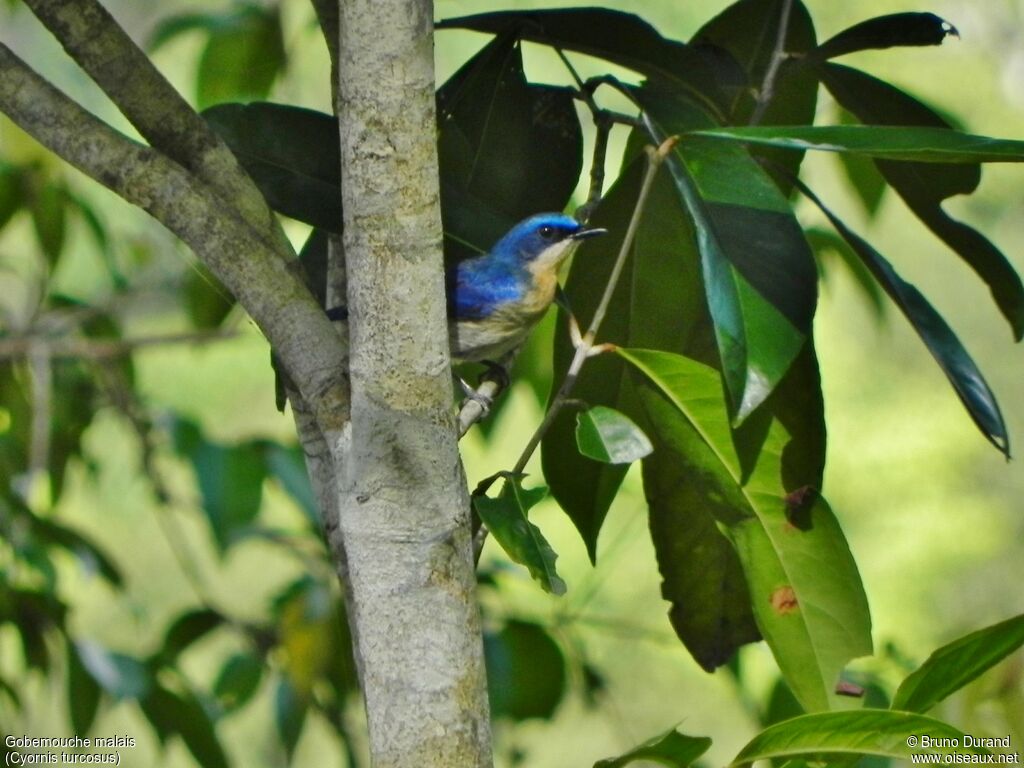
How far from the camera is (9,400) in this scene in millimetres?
2682

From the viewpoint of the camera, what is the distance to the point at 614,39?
1.48m

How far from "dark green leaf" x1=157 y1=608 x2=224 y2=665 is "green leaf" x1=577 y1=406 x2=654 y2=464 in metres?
1.50

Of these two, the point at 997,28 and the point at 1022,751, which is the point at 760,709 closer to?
the point at 1022,751

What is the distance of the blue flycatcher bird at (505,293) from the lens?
1.98m

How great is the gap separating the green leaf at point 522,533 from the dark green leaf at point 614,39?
615mm

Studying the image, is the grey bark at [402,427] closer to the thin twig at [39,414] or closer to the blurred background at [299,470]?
the blurred background at [299,470]

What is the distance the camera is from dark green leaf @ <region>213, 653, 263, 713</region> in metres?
2.41

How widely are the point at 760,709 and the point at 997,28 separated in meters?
5.41

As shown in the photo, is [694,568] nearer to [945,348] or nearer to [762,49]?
[945,348]

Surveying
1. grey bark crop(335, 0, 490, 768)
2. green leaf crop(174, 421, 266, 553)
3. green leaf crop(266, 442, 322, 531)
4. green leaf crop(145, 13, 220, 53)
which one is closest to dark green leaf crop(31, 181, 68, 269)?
green leaf crop(145, 13, 220, 53)

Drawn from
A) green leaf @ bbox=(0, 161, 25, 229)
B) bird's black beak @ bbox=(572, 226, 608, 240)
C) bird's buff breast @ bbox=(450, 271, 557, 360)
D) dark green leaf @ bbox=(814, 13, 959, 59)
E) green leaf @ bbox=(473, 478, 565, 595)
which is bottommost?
green leaf @ bbox=(473, 478, 565, 595)

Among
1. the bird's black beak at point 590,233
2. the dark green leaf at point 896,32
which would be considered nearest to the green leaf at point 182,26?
the bird's black beak at point 590,233

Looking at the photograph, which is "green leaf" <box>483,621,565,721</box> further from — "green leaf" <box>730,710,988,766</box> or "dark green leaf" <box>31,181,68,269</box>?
"dark green leaf" <box>31,181,68,269</box>

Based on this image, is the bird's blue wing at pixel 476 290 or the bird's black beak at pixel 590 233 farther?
the bird's blue wing at pixel 476 290
